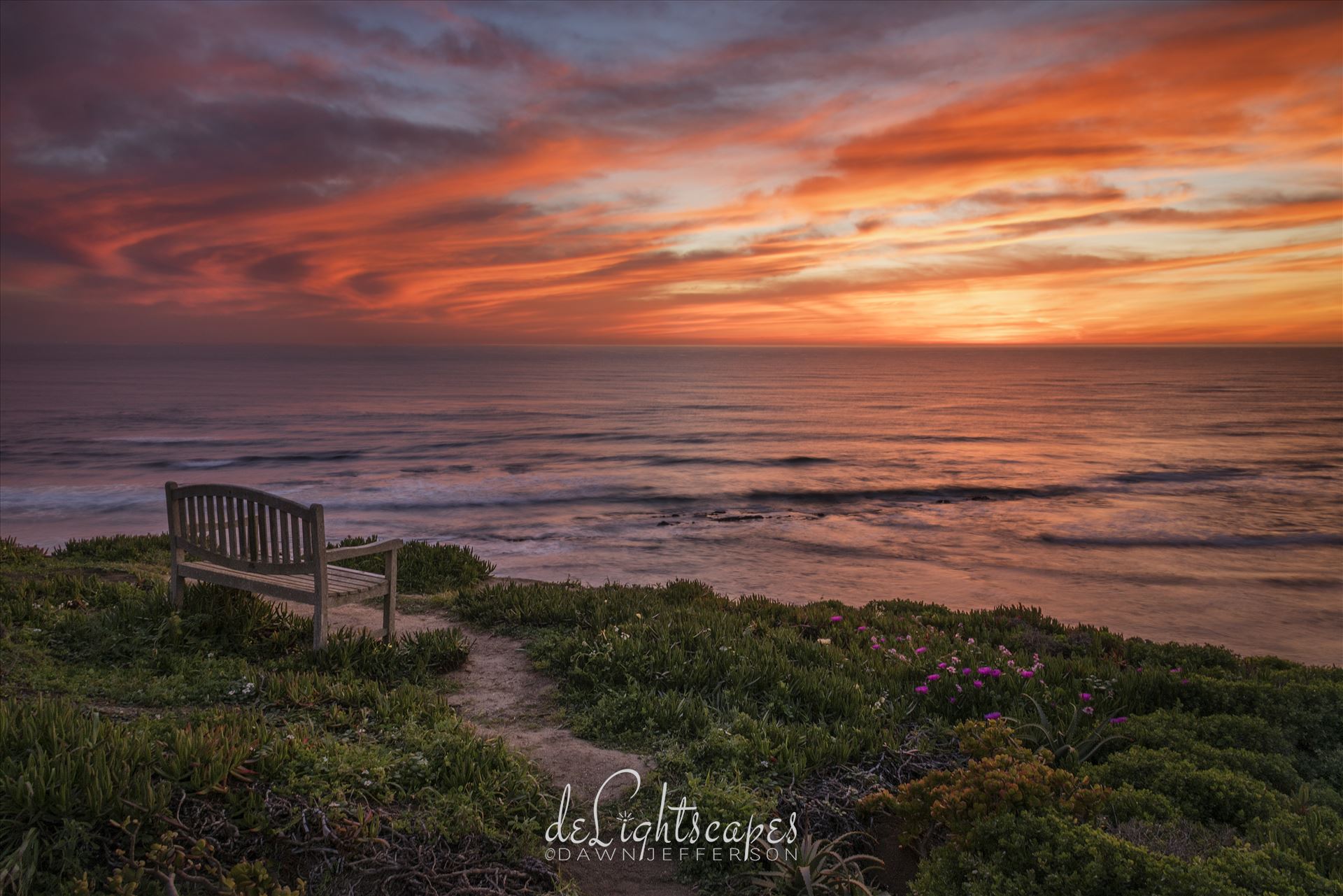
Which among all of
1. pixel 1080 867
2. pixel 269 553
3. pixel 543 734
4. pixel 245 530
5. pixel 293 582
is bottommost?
pixel 543 734

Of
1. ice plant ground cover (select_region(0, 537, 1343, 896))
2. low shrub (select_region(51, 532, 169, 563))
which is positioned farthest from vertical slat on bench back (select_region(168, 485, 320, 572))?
low shrub (select_region(51, 532, 169, 563))

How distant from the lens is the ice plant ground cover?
3.71 m

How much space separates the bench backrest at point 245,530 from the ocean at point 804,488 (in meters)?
8.70

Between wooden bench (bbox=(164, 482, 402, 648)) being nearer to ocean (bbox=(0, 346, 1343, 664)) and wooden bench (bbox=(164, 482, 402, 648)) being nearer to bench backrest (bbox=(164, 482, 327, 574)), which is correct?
bench backrest (bbox=(164, 482, 327, 574))

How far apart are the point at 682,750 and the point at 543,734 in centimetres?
115

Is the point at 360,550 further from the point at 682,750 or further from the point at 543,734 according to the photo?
the point at 682,750

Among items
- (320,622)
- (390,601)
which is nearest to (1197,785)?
(320,622)

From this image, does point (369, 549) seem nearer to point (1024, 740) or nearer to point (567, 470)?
point (1024, 740)

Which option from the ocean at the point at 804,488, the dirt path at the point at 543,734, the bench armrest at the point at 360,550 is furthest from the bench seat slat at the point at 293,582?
the ocean at the point at 804,488

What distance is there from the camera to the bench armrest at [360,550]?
7133 mm

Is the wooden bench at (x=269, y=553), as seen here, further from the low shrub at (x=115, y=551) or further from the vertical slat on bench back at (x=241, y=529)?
the low shrub at (x=115, y=551)

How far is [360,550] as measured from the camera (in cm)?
743

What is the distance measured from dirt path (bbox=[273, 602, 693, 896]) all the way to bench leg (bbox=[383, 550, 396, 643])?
818mm

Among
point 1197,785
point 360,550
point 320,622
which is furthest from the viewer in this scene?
point 360,550
